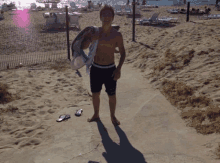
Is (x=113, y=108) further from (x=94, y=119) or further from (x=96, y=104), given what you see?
(x=94, y=119)

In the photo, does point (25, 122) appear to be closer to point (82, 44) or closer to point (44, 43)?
point (82, 44)

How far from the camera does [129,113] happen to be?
3.78m

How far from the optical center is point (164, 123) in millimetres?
3342

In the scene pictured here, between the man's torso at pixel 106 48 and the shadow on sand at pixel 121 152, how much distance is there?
1.14 metres

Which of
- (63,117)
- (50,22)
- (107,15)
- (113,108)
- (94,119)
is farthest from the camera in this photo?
(50,22)

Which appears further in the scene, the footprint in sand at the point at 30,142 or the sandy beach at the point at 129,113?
the footprint in sand at the point at 30,142

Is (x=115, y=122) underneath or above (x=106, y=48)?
underneath

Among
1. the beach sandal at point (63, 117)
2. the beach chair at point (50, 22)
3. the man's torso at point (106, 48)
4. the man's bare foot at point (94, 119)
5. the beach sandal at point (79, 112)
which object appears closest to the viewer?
the man's torso at point (106, 48)

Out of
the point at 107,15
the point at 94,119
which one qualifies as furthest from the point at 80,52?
the point at 94,119

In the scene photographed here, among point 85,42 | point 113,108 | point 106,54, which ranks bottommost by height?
point 113,108

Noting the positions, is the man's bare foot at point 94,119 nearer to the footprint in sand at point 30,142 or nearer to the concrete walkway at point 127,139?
the concrete walkway at point 127,139

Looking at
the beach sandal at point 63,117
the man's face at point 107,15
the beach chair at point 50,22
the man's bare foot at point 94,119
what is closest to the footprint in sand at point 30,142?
the beach sandal at point 63,117

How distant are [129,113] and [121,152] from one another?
1.16 m

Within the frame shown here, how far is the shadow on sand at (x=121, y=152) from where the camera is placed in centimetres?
255
